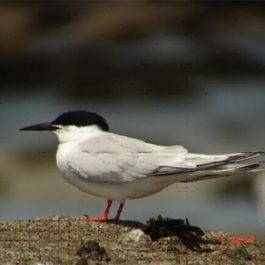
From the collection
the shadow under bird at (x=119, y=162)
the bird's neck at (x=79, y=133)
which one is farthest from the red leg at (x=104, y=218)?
the bird's neck at (x=79, y=133)

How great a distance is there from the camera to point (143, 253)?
18.1ft

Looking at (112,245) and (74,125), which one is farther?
(74,125)

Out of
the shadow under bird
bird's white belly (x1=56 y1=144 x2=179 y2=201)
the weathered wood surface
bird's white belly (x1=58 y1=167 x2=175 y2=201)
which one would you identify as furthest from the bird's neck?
the weathered wood surface

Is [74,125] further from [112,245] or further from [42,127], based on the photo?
[112,245]

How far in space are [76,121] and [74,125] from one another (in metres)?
0.03

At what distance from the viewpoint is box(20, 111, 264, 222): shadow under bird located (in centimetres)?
565

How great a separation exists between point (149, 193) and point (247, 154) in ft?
2.17

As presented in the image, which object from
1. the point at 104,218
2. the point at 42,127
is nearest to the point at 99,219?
the point at 104,218

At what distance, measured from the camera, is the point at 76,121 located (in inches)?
241

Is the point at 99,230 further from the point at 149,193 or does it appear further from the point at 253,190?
the point at 253,190

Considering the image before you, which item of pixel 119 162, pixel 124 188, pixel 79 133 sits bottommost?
pixel 124 188

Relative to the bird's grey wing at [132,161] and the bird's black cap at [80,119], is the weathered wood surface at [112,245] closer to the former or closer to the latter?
the bird's grey wing at [132,161]

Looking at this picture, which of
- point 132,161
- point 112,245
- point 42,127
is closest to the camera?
point 112,245

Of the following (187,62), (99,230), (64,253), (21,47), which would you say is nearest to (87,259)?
(64,253)
